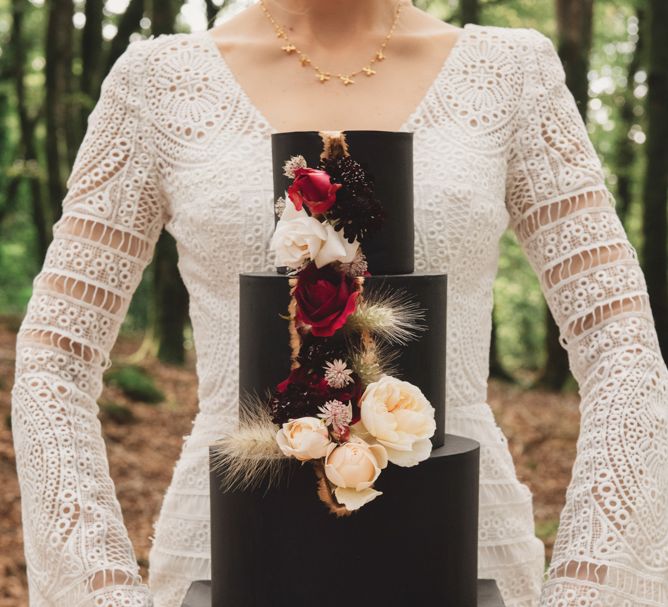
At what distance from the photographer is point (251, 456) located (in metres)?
1.60

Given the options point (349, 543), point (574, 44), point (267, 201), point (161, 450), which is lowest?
point (161, 450)

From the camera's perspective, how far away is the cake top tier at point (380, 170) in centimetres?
172

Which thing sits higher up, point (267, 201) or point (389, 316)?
point (267, 201)

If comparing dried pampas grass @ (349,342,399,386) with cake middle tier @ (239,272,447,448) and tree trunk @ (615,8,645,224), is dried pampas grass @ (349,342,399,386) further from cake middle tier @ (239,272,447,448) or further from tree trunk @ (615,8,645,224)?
tree trunk @ (615,8,645,224)

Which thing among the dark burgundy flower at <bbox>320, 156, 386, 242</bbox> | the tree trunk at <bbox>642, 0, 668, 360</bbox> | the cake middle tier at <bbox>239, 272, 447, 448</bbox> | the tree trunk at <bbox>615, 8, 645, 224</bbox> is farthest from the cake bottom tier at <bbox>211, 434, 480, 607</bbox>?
the tree trunk at <bbox>615, 8, 645, 224</bbox>

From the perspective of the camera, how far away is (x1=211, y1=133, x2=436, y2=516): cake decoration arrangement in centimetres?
155

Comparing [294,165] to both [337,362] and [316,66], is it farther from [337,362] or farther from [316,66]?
[316,66]

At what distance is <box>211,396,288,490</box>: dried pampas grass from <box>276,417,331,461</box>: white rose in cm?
4

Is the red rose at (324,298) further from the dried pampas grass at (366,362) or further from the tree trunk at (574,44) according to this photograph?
the tree trunk at (574,44)

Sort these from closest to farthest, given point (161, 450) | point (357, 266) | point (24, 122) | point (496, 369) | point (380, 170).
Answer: point (357, 266)
point (380, 170)
point (161, 450)
point (496, 369)
point (24, 122)

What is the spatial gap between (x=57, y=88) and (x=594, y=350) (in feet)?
35.3

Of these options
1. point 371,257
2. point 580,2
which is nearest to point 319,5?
point 371,257

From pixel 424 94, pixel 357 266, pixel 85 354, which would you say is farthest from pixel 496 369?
pixel 357 266

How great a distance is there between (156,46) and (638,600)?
1.49m
